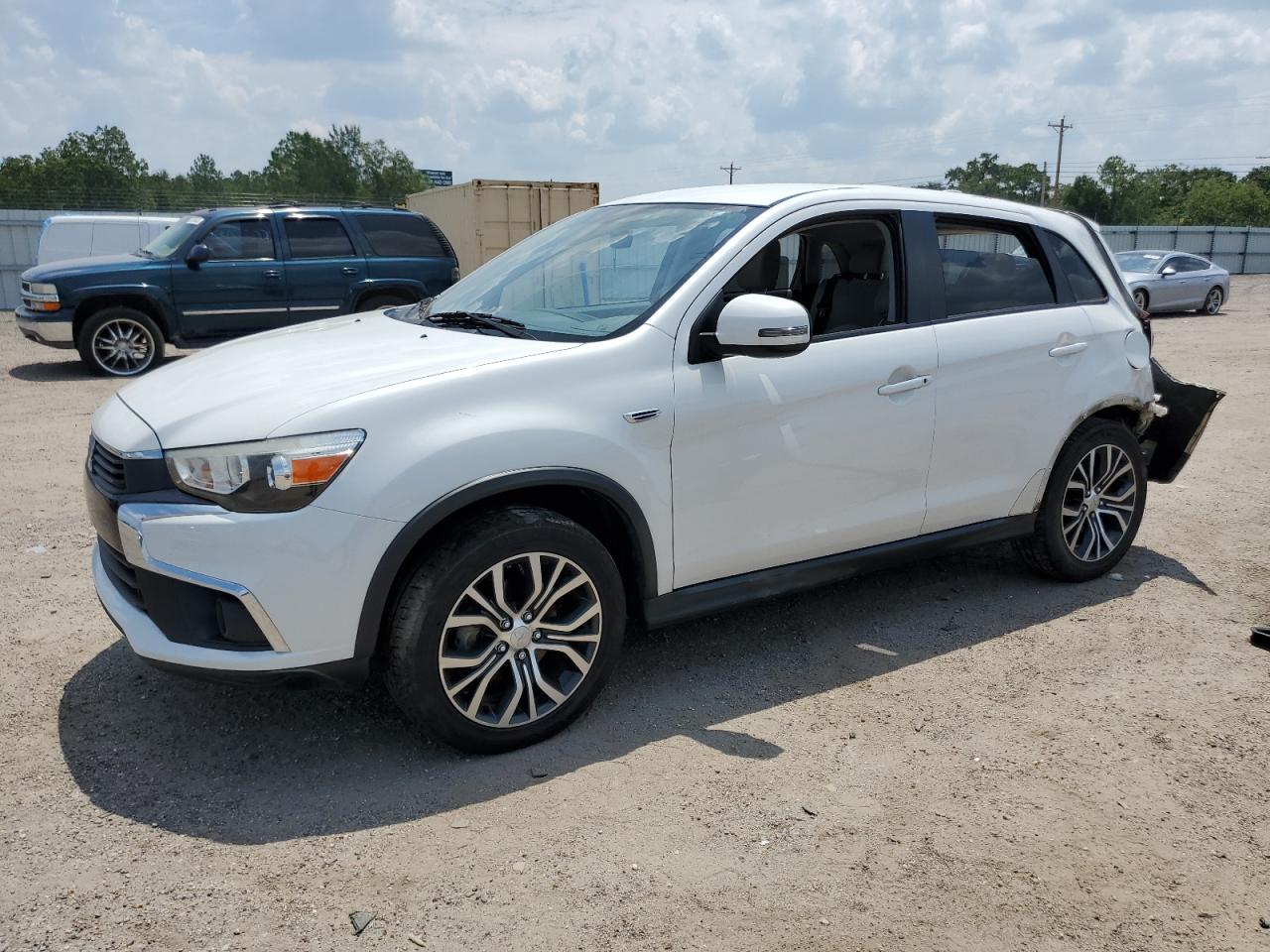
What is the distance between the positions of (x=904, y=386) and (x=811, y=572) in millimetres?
854

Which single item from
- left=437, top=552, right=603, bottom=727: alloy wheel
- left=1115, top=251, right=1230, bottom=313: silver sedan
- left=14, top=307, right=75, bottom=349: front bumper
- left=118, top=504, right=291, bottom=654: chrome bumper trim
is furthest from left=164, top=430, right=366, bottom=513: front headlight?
left=1115, top=251, right=1230, bottom=313: silver sedan

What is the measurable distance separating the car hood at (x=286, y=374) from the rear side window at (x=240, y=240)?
8530 mm

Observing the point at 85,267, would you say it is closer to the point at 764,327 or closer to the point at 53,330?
the point at 53,330

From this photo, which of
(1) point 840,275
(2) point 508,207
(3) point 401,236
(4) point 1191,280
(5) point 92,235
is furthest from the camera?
(4) point 1191,280

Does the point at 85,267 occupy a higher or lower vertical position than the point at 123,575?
higher

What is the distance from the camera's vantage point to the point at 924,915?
2.75 meters

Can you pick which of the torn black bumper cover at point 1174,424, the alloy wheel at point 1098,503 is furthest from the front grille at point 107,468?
the torn black bumper cover at point 1174,424

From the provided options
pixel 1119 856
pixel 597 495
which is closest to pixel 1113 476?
pixel 1119 856

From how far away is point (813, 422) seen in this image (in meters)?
3.95

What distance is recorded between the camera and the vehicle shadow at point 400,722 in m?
3.24

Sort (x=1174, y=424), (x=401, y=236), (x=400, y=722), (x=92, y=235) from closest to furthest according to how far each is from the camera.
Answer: (x=400, y=722)
(x=1174, y=424)
(x=401, y=236)
(x=92, y=235)

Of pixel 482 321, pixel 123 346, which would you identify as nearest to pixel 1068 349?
pixel 482 321

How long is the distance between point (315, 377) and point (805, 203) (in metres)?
2.04

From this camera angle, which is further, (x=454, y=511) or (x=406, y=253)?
(x=406, y=253)
